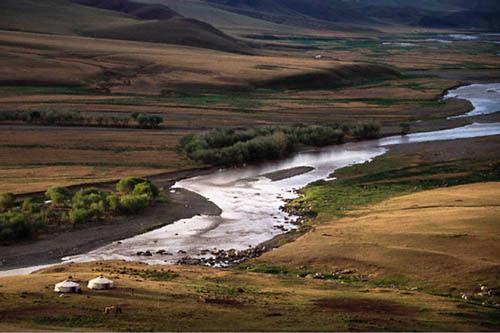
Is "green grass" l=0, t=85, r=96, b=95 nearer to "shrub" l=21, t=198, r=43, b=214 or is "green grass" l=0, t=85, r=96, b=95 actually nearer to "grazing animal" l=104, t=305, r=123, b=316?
"shrub" l=21, t=198, r=43, b=214

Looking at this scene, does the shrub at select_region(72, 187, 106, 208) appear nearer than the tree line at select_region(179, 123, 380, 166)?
Yes

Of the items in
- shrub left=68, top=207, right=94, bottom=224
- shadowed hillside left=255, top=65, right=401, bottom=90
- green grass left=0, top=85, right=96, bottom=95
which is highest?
shadowed hillside left=255, top=65, right=401, bottom=90

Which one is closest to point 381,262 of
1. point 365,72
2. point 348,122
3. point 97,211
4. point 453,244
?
point 453,244

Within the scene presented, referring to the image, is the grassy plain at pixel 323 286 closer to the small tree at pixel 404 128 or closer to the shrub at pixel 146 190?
the shrub at pixel 146 190

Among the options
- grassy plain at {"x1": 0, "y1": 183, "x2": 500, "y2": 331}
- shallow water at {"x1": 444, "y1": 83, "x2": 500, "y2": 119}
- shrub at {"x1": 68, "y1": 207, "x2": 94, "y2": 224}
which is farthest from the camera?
shallow water at {"x1": 444, "y1": 83, "x2": 500, "y2": 119}

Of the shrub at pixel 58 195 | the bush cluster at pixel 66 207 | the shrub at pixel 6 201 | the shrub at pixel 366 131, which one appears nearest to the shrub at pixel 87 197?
the bush cluster at pixel 66 207

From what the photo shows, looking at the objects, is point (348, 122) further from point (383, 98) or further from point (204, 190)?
point (204, 190)

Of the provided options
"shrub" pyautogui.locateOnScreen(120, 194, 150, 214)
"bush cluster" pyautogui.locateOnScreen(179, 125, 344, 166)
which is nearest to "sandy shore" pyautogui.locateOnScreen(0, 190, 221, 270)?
"shrub" pyautogui.locateOnScreen(120, 194, 150, 214)

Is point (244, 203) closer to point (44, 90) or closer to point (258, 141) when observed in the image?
point (258, 141)
